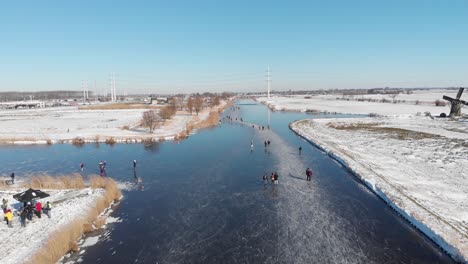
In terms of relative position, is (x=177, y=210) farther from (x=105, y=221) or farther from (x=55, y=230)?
(x=55, y=230)

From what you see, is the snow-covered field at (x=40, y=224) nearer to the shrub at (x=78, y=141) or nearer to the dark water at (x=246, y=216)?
the dark water at (x=246, y=216)

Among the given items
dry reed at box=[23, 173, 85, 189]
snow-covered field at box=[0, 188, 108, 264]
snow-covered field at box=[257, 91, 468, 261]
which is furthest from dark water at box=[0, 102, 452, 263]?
dry reed at box=[23, 173, 85, 189]

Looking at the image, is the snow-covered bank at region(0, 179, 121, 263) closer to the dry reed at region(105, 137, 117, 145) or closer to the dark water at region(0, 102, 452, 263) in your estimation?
the dark water at region(0, 102, 452, 263)

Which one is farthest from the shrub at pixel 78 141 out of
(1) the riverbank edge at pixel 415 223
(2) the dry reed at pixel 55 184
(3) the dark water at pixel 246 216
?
(1) the riverbank edge at pixel 415 223

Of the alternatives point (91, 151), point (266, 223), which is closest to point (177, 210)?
point (266, 223)

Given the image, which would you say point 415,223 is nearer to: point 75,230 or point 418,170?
point 418,170

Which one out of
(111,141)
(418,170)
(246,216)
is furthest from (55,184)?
(418,170)
